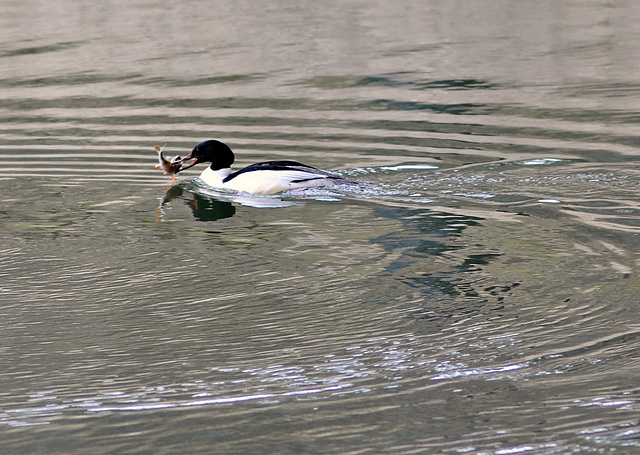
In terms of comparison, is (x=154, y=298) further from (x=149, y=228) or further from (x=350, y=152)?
(x=350, y=152)

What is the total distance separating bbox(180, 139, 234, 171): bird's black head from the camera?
34.5ft

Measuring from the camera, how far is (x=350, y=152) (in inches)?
453

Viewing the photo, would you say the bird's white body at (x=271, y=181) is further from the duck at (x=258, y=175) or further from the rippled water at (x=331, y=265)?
the rippled water at (x=331, y=265)

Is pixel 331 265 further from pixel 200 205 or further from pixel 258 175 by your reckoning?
pixel 200 205

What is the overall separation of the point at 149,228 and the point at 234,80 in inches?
308

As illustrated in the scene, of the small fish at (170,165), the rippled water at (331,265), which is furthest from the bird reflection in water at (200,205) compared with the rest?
the small fish at (170,165)

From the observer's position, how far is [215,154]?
1052 centimetres

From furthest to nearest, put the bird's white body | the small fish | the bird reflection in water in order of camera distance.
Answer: the small fish, the bird's white body, the bird reflection in water

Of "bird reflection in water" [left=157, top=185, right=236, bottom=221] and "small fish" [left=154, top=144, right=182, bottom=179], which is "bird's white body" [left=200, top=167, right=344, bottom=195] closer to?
"bird reflection in water" [left=157, top=185, right=236, bottom=221]

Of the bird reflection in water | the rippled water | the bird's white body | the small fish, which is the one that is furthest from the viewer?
the small fish

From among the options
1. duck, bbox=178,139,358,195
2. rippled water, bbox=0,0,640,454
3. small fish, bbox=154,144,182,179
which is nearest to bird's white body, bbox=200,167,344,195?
duck, bbox=178,139,358,195

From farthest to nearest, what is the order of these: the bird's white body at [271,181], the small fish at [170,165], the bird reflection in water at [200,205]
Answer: the small fish at [170,165] → the bird's white body at [271,181] → the bird reflection in water at [200,205]

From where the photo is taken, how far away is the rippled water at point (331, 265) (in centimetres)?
527

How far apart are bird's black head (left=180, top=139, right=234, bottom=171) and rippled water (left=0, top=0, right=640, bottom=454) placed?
36 centimetres
